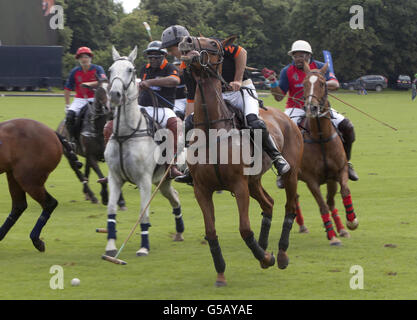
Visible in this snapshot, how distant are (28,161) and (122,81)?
1627 millimetres

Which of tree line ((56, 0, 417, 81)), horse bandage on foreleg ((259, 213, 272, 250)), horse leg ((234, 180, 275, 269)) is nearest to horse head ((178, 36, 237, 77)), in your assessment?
→ horse leg ((234, 180, 275, 269))

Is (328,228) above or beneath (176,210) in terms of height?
beneath

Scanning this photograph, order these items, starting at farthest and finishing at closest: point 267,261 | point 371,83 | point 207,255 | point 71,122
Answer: point 371,83 < point 71,122 < point 207,255 < point 267,261

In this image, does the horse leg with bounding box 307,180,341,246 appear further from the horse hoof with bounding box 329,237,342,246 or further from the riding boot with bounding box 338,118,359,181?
the riding boot with bounding box 338,118,359,181

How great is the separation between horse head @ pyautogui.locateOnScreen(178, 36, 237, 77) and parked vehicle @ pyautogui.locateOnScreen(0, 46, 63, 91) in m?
50.3

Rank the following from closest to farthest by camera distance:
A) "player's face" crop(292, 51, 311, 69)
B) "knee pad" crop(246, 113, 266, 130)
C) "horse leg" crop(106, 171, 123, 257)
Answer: "knee pad" crop(246, 113, 266, 130) < "horse leg" crop(106, 171, 123, 257) < "player's face" crop(292, 51, 311, 69)

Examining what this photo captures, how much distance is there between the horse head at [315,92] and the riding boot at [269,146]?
4.82 ft

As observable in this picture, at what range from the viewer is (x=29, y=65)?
56.9m

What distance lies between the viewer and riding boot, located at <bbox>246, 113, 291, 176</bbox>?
8.59 m

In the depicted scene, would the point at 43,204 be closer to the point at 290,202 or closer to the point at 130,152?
the point at 130,152

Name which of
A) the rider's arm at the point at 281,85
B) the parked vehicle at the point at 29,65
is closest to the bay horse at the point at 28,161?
the rider's arm at the point at 281,85

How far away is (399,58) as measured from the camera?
79188 millimetres

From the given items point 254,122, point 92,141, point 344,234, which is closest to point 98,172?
point 92,141
